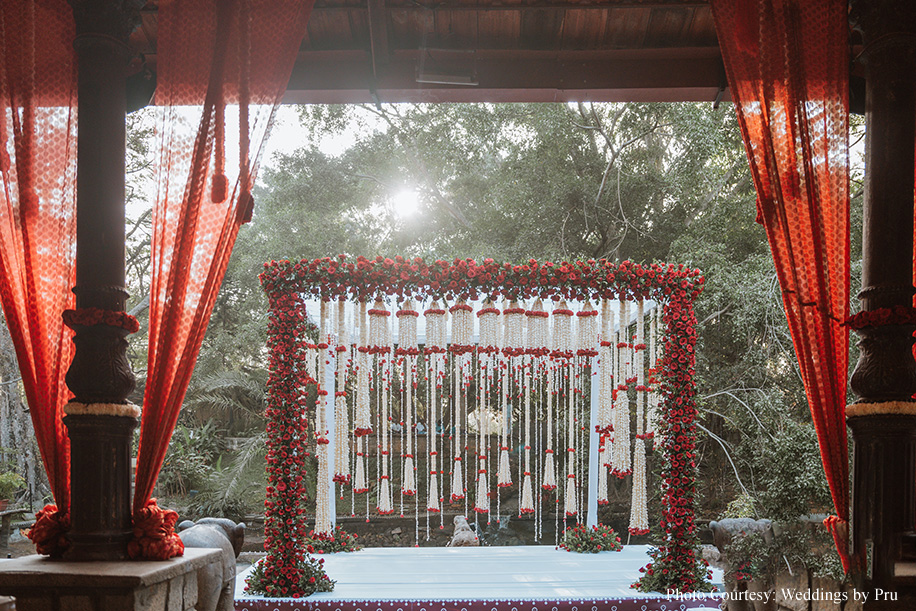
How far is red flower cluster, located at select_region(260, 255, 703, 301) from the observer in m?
5.06

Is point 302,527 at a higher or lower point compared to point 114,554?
lower

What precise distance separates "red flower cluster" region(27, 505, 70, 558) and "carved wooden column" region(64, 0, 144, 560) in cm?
8

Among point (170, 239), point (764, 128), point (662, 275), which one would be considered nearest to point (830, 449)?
point (764, 128)

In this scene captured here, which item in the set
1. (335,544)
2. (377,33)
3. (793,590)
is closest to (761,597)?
(793,590)

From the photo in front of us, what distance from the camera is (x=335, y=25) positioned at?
300 centimetres

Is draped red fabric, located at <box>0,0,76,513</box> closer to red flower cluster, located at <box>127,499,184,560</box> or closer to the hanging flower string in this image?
red flower cluster, located at <box>127,499,184,560</box>

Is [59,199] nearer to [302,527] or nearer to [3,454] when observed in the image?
[302,527]

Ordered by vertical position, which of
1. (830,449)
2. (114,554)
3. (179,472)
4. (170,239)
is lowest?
(179,472)

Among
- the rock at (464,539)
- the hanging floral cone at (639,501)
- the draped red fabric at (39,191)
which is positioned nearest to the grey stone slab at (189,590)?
the draped red fabric at (39,191)

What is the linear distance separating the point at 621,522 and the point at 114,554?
8.56m

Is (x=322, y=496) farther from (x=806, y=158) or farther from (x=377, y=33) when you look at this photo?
(x=806, y=158)

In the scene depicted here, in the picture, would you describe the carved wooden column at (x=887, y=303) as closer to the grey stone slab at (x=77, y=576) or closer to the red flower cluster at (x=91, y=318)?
the grey stone slab at (x=77, y=576)

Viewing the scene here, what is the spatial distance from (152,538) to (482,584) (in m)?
3.12

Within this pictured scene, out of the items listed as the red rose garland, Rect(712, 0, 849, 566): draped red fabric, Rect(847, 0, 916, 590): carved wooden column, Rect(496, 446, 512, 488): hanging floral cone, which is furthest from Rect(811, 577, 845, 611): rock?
Rect(496, 446, 512, 488): hanging floral cone
